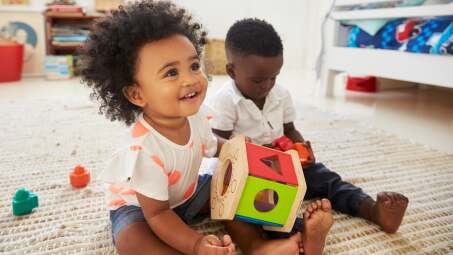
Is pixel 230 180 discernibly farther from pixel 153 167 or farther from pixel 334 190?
pixel 334 190

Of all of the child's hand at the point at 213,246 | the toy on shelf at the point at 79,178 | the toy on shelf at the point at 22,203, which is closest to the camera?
the child's hand at the point at 213,246

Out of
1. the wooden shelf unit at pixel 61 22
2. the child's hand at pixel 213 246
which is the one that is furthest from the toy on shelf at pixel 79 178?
the wooden shelf unit at pixel 61 22

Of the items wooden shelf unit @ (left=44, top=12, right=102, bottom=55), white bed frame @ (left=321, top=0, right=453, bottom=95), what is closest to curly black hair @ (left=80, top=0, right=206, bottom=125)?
white bed frame @ (left=321, top=0, right=453, bottom=95)

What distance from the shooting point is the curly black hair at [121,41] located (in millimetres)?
581

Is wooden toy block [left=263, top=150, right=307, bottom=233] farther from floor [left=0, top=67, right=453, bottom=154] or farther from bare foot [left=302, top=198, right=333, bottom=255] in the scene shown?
floor [left=0, top=67, right=453, bottom=154]

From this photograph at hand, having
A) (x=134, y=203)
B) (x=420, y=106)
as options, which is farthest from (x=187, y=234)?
(x=420, y=106)

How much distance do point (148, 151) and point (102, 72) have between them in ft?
0.50

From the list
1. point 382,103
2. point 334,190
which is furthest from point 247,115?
point 382,103

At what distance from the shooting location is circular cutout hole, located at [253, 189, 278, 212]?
0.62 m

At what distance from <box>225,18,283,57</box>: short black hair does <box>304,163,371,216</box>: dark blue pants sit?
0.29 m

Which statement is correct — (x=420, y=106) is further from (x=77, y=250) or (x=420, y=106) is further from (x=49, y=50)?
(x=49, y=50)

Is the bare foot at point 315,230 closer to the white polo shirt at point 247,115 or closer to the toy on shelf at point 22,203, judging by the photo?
the white polo shirt at point 247,115

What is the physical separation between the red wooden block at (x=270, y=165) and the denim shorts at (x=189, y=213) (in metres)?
0.11

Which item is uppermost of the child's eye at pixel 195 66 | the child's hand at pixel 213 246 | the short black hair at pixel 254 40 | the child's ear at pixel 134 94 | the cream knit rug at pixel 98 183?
the short black hair at pixel 254 40
